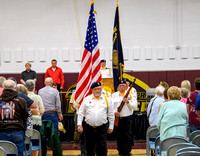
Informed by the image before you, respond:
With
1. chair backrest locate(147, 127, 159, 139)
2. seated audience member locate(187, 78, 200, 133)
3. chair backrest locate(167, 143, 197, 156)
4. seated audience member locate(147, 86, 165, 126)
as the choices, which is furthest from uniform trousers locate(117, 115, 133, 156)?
chair backrest locate(167, 143, 197, 156)

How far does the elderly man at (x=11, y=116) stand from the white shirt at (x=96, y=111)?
4.97ft

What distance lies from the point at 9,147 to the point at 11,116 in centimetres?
50

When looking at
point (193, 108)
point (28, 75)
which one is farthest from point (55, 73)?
point (193, 108)

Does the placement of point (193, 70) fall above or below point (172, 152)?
above

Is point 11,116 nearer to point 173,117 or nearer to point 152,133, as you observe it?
point 173,117

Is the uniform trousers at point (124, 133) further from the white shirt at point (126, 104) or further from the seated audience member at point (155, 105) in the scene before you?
the seated audience member at point (155, 105)

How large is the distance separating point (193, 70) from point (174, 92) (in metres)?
9.13

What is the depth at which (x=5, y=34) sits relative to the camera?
49.4 feet

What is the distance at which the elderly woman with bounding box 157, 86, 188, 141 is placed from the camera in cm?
577

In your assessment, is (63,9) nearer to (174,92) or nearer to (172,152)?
(174,92)

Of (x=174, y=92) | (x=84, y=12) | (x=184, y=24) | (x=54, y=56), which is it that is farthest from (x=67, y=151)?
(x=184, y=24)

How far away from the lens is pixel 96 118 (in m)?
6.68

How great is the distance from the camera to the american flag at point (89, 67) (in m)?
7.62

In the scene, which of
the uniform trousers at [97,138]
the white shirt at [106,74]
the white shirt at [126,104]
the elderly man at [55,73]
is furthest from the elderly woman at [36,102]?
the elderly man at [55,73]
